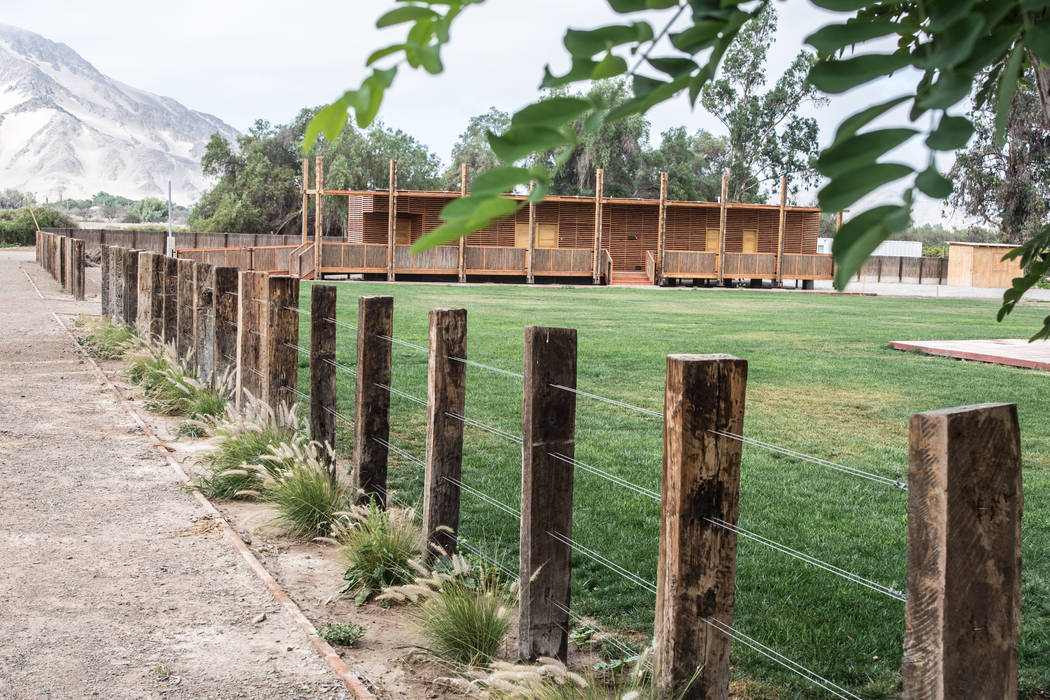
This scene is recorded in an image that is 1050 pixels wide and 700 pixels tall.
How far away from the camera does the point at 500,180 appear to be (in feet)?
3.57

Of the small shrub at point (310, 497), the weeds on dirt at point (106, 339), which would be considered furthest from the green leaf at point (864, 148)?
the weeds on dirt at point (106, 339)

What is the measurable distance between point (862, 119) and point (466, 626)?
3541 millimetres

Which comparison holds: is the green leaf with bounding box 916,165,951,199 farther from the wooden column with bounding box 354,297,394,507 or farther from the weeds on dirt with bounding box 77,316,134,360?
the weeds on dirt with bounding box 77,316,134,360

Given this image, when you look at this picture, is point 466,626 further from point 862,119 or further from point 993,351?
point 993,351

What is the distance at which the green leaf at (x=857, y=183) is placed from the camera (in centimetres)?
110

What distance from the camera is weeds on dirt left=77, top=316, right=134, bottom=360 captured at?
45.6ft

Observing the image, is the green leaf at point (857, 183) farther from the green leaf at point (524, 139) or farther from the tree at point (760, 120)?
the tree at point (760, 120)

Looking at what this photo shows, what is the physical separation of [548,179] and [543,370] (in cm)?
300

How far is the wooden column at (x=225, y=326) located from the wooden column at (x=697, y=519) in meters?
7.06

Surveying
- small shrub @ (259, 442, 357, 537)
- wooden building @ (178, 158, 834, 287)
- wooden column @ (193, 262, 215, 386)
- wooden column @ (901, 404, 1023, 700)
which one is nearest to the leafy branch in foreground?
wooden column @ (901, 404, 1023, 700)

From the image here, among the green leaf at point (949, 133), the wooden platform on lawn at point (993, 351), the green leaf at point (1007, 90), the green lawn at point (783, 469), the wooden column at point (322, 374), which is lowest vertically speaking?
the green lawn at point (783, 469)

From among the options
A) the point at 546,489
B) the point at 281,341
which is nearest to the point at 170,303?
the point at 281,341

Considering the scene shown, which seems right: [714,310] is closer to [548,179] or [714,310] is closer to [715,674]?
[715,674]

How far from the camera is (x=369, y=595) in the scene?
529 centimetres
